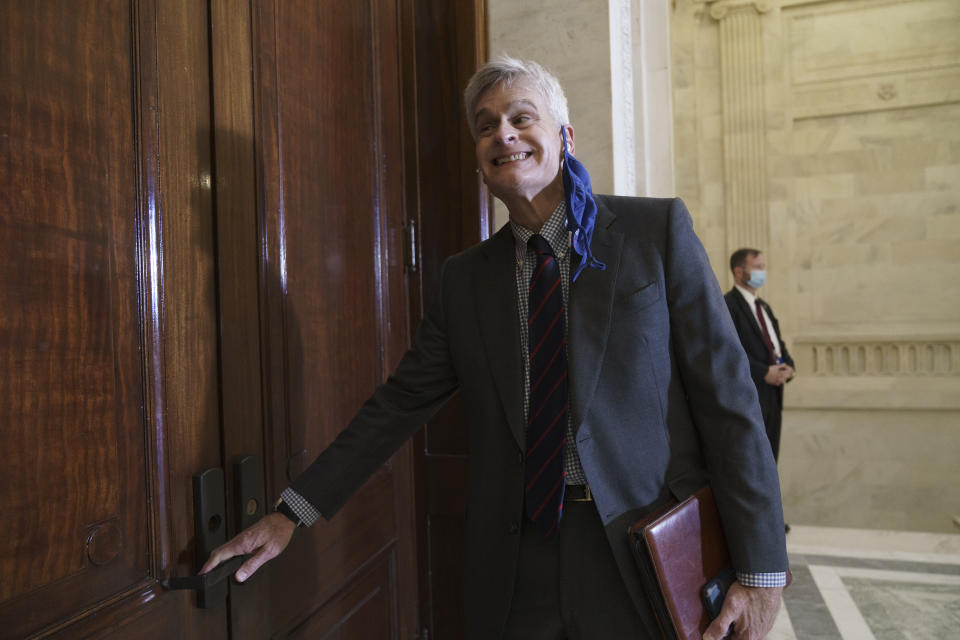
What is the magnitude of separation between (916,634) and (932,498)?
5.58m

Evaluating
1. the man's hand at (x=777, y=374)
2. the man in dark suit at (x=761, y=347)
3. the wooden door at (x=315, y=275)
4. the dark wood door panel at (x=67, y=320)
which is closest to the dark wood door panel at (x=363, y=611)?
the wooden door at (x=315, y=275)

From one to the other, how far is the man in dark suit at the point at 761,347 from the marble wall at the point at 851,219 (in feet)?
9.33

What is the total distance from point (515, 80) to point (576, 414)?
83 cm

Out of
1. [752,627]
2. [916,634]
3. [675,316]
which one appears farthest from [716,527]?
[916,634]

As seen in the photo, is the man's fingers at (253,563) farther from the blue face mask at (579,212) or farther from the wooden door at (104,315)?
the blue face mask at (579,212)

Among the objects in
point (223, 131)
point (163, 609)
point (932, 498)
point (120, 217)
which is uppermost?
point (223, 131)

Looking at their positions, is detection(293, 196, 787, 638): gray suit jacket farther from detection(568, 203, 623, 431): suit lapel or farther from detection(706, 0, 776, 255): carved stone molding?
detection(706, 0, 776, 255): carved stone molding

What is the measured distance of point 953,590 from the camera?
4109mm

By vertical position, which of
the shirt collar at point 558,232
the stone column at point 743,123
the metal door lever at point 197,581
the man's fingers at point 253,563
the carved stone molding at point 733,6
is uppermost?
the carved stone molding at point 733,6

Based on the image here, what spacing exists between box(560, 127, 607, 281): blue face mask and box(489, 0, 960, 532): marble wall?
738cm

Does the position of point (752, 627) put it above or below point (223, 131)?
below

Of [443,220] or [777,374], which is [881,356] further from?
[443,220]

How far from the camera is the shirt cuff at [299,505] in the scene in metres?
1.40

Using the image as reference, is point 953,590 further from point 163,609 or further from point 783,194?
point 783,194
